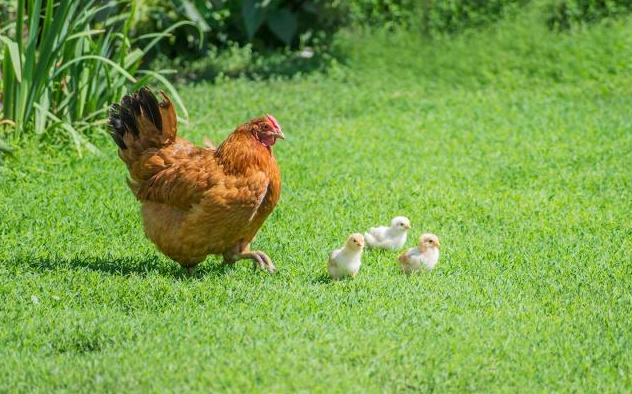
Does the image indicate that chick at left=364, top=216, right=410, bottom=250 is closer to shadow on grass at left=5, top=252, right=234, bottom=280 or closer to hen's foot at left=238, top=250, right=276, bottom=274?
hen's foot at left=238, top=250, right=276, bottom=274

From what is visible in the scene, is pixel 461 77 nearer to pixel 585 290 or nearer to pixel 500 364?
pixel 585 290

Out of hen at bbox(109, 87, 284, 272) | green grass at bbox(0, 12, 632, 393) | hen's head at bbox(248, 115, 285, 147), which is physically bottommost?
green grass at bbox(0, 12, 632, 393)

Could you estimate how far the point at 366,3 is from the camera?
12.9m

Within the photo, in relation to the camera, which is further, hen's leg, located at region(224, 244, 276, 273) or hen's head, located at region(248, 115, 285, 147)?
hen's leg, located at region(224, 244, 276, 273)

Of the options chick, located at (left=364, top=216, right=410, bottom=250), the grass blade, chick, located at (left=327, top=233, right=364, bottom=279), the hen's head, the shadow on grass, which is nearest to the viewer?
chick, located at (left=327, top=233, right=364, bottom=279)

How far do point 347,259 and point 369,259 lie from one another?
675 millimetres

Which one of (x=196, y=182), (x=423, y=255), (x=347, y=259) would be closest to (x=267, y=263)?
(x=347, y=259)

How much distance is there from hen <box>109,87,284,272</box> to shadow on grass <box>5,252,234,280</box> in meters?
0.11

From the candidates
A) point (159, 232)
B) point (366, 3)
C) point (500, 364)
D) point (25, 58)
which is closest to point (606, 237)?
point (500, 364)

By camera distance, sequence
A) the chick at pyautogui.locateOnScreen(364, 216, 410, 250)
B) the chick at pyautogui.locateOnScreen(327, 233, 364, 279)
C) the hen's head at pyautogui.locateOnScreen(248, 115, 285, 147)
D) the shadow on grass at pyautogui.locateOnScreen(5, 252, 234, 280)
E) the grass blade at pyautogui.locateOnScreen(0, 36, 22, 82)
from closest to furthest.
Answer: the chick at pyautogui.locateOnScreen(327, 233, 364, 279) < the hen's head at pyautogui.locateOnScreen(248, 115, 285, 147) < the shadow on grass at pyautogui.locateOnScreen(5, 252, 234, 280) < the chick at pyautogui.locateOnScreen(364, 216, 410, 250) < the grass blade at pyautogui.locateOnScreen(0, 36, 22, 82)

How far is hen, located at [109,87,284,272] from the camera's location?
577 centimetres

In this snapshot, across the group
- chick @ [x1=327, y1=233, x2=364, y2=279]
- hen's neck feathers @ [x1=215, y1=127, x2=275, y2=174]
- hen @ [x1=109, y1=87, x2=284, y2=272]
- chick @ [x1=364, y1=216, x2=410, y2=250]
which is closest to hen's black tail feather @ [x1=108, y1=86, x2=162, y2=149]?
hen @ [x1=109, y1=87, x2=284, y2=272]

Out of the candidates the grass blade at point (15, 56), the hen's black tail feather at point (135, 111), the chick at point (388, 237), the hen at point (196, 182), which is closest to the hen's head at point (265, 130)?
the hen at point (196, 182)

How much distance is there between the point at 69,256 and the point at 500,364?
2.83 m
